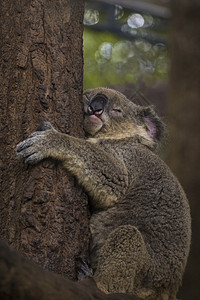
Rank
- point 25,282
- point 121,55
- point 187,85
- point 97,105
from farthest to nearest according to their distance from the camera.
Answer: point 121,55
point 97,105
point 187,85
point 25,282

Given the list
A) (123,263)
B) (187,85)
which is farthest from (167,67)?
(123,263)

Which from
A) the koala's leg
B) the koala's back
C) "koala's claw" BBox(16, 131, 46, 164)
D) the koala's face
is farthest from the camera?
the koala's face

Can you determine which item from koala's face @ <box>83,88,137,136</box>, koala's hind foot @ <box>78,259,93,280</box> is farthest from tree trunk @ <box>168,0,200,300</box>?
koala's face @ <box>83,88,137,136</box>

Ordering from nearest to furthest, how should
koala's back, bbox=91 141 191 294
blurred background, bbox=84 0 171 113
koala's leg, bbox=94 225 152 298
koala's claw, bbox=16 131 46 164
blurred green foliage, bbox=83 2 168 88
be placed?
koala's claw, bbox=16 131 46 164 < koala's leg, bbox=94 225 152 298 < koala's back, bbox=91 141 191 294 < blurred background, bbox=84 0 171 113 < blurred green foliage, bbox=83 2 168 88

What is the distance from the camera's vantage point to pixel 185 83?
282 centimetres

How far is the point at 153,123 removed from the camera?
4.97m

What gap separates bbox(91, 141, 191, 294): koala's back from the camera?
149 inches

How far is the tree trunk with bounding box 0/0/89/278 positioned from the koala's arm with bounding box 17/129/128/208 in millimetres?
85

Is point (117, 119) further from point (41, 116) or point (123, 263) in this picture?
point (123, 263)

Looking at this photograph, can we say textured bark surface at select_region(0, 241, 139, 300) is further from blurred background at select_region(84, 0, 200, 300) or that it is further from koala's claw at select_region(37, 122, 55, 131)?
koala's claw at select_region(37, 122, 55, 131)

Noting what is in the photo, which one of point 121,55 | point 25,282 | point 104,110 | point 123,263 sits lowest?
point 123,263

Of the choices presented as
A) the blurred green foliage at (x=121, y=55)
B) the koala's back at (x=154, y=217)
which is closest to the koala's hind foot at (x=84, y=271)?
the koala's back at (x=154, y=217)

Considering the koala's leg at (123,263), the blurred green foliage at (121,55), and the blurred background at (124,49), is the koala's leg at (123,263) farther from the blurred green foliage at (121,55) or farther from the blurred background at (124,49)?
the blurred green foliage at (121,55)

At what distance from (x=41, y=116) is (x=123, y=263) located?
1.36m
